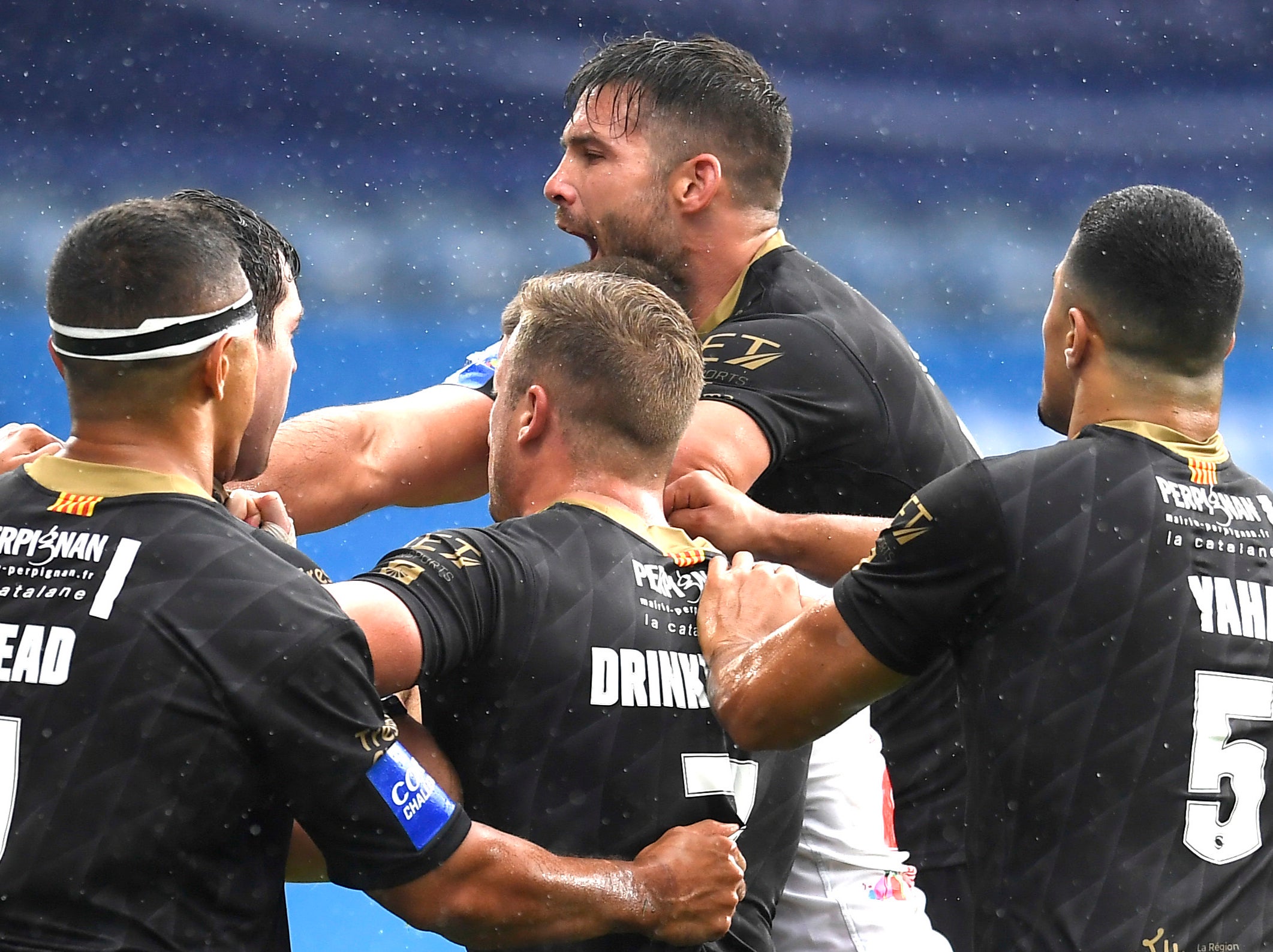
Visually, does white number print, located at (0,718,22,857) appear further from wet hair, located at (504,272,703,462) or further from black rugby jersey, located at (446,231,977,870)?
black rugby jersey, located at (446,231,977,870)

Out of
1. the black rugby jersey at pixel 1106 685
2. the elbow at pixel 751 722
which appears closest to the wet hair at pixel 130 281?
the elbow at pixel 751 722

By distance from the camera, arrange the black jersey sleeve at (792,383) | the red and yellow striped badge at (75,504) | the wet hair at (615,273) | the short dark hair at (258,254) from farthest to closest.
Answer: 1. the black jersey sleeve at (792,383)
2. the wet hair at (615,273)
3. the short dark hair at (258,254)
4. the red and yellow striped badge at (75,504)

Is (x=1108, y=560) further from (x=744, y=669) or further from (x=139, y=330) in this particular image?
(x=139, y=330)

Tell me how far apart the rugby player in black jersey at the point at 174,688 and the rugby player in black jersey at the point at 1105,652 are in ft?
2.12

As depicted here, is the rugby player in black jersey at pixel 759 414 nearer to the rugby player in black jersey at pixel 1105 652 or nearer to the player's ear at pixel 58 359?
the rugby player in black jersey at pixel 1105 652

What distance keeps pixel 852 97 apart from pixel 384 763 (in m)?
9.22

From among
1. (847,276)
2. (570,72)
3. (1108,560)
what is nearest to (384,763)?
(1108,560)

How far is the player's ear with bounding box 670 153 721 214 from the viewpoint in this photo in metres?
4.44

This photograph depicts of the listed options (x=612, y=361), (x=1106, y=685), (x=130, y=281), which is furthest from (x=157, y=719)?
(x=1106, y=685)

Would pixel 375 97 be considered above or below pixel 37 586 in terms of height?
above

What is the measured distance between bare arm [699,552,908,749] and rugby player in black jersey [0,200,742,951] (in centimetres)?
44

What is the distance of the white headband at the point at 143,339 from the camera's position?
2.41 metres

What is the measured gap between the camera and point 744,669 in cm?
274

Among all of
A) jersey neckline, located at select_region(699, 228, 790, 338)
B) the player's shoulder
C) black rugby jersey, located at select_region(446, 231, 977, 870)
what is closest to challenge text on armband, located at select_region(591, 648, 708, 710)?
black rugby jersey, located at select_region(446, 231, 977, 870)
